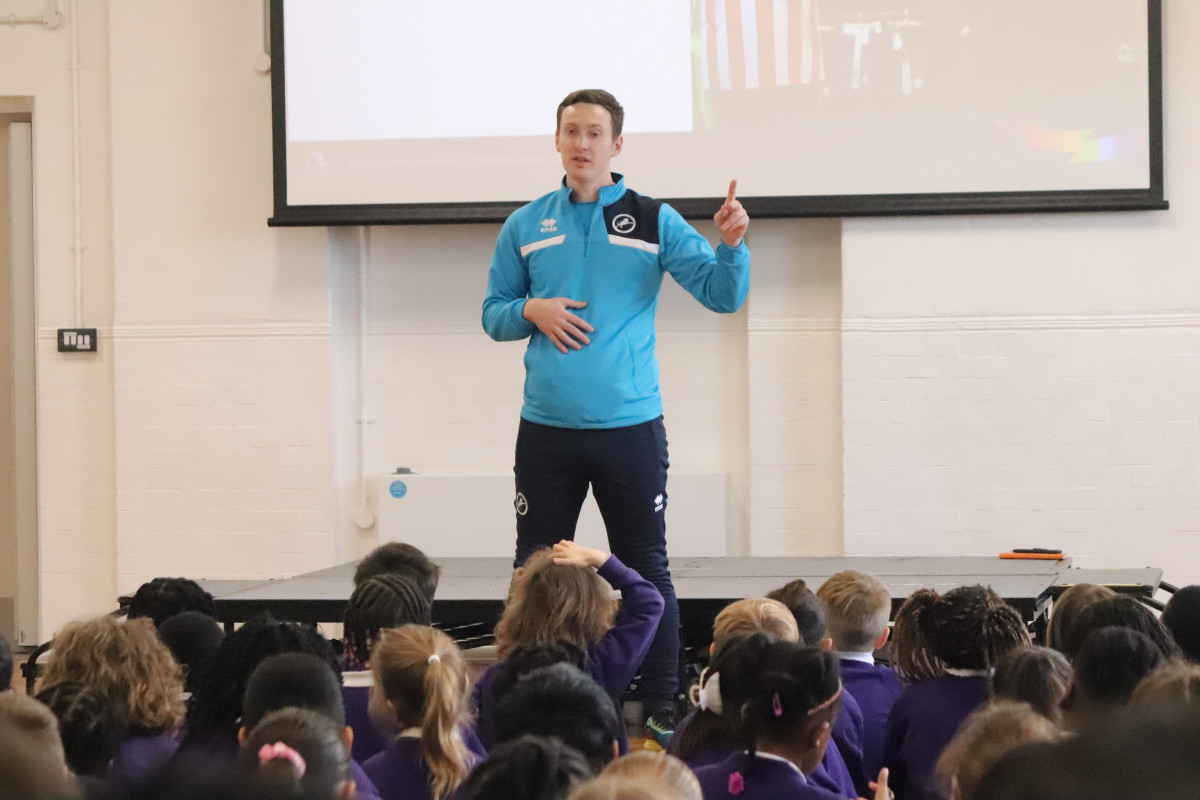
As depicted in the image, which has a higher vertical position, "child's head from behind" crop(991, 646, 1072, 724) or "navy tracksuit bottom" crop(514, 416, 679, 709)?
"navy tracksuit bottom" crop(514, 416, 679, 709)

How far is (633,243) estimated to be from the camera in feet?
9.82

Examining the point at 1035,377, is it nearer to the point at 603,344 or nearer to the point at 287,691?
the point at 603,344

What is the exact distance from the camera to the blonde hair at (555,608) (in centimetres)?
244

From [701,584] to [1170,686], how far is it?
7.26 ft

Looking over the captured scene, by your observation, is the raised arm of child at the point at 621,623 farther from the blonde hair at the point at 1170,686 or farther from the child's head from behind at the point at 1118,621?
the blonde hair at the point at 1170,686

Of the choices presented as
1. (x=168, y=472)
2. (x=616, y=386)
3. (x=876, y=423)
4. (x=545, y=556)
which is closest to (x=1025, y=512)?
(x=876, y=423)

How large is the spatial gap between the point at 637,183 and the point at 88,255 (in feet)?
8.14

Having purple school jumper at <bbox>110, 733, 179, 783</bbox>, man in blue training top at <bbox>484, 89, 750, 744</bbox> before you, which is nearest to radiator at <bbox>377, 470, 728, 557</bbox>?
man in blue training top at <bbox>484, 89, 750, 744</bbox>

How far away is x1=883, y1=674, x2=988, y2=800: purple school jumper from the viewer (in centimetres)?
218

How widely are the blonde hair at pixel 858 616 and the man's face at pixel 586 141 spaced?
1137mm

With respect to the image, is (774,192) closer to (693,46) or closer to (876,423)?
(693,46)

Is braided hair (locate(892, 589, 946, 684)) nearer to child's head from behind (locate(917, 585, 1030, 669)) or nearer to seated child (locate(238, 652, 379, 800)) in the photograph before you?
child's head from behind (locate(917, 585, 1030, 669))

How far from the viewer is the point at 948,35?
5004 mm

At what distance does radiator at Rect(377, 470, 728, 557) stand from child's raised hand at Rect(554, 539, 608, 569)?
2794 millimetres
